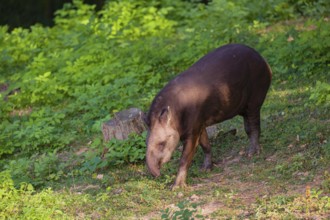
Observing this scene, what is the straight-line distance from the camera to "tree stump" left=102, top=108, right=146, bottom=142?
955 cm

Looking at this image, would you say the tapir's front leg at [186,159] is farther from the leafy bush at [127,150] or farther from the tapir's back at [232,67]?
the leafy bush at [127,150]

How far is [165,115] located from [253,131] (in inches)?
53.0

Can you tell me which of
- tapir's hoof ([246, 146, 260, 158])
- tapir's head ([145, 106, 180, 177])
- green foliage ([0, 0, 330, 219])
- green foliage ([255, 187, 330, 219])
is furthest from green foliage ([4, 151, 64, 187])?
green foliage ([255, 187, 330, 219])

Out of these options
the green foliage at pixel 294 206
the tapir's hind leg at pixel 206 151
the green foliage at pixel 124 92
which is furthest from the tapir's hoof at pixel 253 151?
the green foliage at pixel 294 206

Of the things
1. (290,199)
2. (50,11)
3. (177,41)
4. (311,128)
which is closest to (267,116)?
(311,128)

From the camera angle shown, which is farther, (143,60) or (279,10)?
(279,10)

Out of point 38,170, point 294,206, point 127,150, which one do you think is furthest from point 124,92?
point 294,206

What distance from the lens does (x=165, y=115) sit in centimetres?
801

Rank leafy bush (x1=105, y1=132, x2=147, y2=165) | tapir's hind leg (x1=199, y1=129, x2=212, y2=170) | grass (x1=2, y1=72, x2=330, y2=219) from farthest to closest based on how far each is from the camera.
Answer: leafy bush (x1=105, y1=132, x2=147, y2=165) < tapir's hind leg (x1=199, y1=129, x2=212, y2=170) < grass (x1=2, y1=72, x2=330, y2=219)

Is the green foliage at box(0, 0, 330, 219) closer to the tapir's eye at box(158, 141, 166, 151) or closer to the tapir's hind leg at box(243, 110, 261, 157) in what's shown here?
the tapir's hind leg at box(243, 110, 261, 157)

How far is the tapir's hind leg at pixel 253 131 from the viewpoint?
8.80 meters

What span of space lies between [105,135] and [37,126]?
5.43 feet

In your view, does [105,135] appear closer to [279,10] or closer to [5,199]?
[5,199]

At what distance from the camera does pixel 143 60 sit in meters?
13.4
